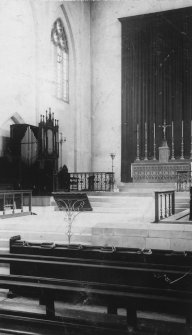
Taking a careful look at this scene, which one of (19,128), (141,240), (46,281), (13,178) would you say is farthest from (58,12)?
(46,281)

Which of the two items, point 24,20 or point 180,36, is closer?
point 24,20

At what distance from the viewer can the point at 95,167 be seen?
56.7ft

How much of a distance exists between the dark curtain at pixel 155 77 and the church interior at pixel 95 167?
4cm

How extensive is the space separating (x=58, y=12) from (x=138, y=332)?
13985mm

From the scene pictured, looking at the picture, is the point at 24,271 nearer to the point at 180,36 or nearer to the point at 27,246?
the point at 27,246

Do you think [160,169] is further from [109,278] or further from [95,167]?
[109,278]

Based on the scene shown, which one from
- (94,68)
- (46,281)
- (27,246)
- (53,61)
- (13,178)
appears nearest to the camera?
(46,281)

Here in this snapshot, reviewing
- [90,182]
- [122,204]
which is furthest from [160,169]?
[122,204]

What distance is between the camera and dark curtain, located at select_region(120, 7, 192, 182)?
15992 mm

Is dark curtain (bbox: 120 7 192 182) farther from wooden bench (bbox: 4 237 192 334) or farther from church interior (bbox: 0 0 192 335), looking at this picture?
wooden bench (bbox: 4 237 192 334)

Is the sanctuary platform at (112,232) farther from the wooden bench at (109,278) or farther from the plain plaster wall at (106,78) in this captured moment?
the plain plaster wall at (106,78)

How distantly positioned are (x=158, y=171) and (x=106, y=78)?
5.82 m

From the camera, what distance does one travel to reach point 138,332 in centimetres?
314

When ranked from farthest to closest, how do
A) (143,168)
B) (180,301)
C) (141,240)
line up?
(143,168), (141,240), (180,301)
